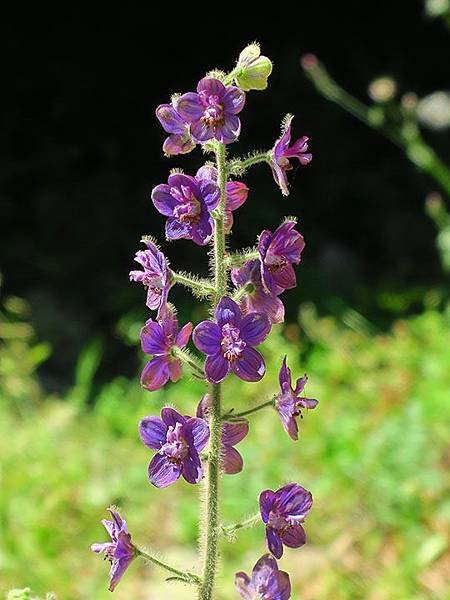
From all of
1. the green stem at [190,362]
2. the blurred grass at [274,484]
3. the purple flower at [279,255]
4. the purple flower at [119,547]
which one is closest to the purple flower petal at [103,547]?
the purple flower at [119,547]

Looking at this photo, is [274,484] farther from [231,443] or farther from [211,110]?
[211,110]

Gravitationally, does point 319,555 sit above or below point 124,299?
below

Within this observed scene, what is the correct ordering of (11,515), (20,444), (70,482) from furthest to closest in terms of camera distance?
(20,444), (70,482), (11,515)

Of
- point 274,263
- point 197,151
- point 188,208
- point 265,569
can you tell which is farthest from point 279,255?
point 197,151

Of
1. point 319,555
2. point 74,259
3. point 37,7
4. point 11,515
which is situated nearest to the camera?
point 319,555

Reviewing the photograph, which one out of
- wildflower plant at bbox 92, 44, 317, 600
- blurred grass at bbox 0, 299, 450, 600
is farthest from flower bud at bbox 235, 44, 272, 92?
blurred grass at bbox 0, 299, 450, 600

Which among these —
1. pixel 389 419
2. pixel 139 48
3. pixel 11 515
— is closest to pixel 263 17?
pixel 139 48

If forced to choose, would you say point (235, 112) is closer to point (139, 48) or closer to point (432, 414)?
point (432, 414)
